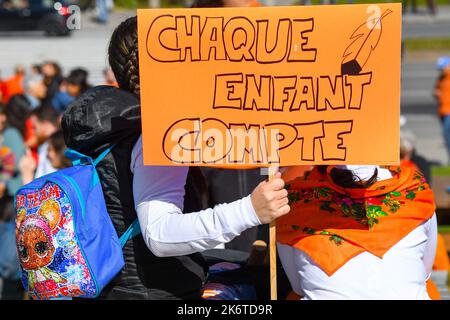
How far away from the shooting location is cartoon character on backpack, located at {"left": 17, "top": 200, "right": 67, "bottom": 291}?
3018 mm

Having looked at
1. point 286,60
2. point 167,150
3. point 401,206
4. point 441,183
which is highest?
point 286,60

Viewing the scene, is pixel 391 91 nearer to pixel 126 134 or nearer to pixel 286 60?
pixel 286 60

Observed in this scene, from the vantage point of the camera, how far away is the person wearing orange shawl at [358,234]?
2.97m

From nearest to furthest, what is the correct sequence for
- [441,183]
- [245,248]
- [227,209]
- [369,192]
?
[227,209] < [369,192] < [245,248] < [441,183]

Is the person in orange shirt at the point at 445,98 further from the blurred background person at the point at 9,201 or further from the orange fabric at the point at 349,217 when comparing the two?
the orange fabric at the point at 349,217

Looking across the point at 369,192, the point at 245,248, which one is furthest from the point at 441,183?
the point at 369,192

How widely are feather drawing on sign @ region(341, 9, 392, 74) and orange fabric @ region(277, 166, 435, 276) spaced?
42 cm

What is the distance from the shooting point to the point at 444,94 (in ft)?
42.3

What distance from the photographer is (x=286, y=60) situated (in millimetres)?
2941

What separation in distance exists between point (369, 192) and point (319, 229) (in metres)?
0.20

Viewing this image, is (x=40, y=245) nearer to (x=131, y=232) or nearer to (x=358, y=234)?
(x=131, y=232)

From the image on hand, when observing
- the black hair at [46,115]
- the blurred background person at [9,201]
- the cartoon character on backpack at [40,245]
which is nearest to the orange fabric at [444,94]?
the blurred background person at [9,201]

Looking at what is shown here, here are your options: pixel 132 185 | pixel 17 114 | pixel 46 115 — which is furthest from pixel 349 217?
pixel 17 114

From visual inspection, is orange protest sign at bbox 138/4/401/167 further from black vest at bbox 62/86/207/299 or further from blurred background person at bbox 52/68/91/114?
blurred background person at bbox 52/68/91/114
